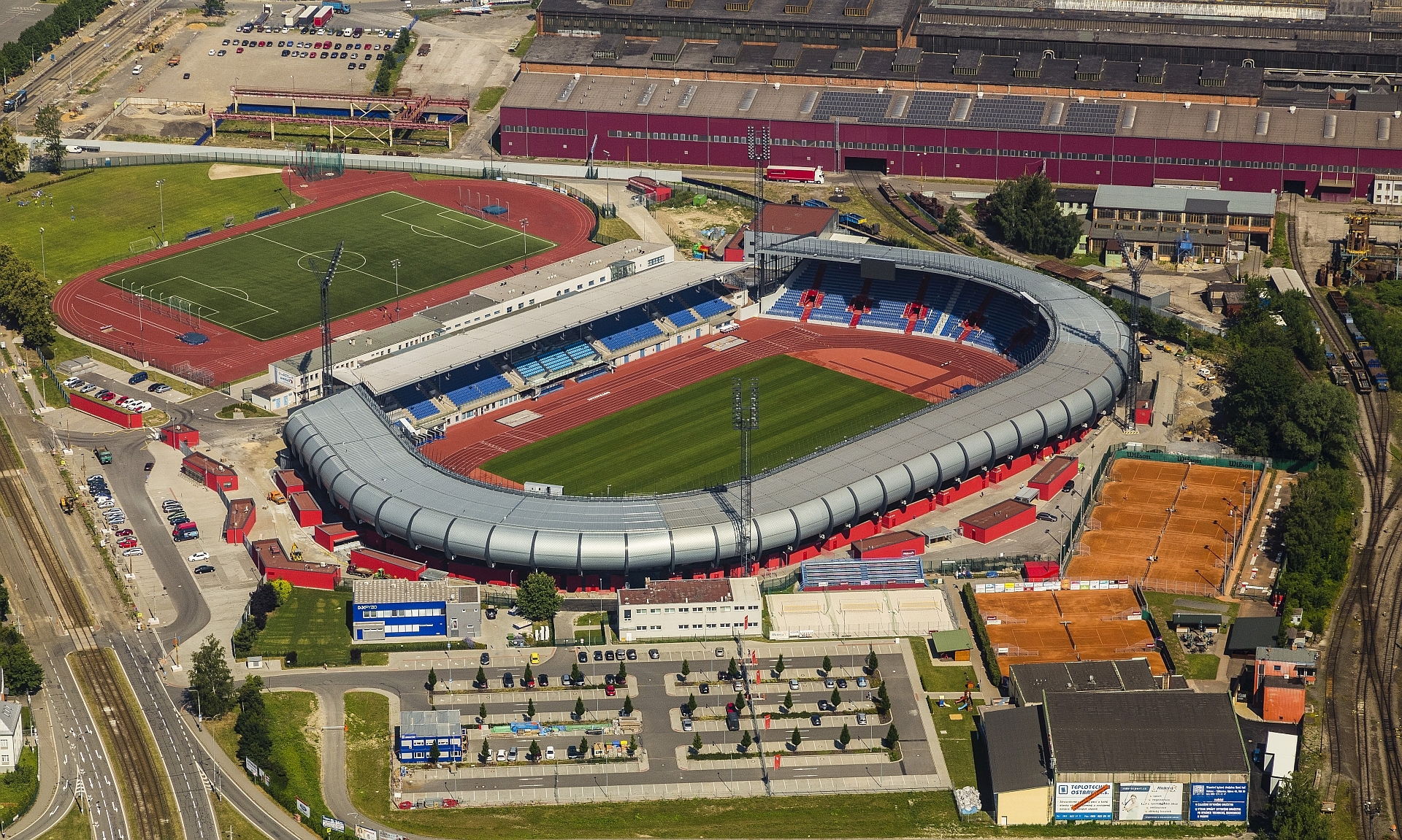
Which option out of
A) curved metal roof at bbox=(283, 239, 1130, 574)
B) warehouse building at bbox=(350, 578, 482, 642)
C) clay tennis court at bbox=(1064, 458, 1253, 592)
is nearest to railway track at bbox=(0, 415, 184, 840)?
warehouse building at bbox=(350, 578, 482, 642)

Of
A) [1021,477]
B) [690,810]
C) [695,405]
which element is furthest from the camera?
[695,405]

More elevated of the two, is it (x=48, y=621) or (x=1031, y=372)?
(x=1031, y=372)

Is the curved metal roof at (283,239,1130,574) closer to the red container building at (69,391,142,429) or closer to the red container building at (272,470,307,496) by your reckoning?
the red container building at (272,470,307,496)

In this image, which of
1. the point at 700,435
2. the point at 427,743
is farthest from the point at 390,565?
the point at 700,435

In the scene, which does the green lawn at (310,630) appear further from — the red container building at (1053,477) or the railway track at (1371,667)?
the railway track at (1371,667)

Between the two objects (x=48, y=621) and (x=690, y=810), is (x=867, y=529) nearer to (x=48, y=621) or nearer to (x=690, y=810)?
(x=690, y=810)

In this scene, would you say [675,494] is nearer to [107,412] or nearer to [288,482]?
[288,482]

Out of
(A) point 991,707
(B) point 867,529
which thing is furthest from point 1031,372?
(A) point 991,707
